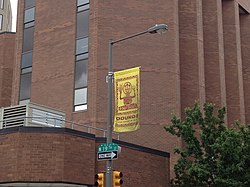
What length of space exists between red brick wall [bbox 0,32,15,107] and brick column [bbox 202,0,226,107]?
49.2ft

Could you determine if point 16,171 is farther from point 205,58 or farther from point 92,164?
point 205,58

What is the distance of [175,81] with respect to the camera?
30562 mm

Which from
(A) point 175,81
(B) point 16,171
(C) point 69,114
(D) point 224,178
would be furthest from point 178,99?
(B) point 16,171

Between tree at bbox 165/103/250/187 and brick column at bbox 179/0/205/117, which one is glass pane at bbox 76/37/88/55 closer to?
brick column at bbox 179/0/205/117

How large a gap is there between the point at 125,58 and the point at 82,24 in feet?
12.6

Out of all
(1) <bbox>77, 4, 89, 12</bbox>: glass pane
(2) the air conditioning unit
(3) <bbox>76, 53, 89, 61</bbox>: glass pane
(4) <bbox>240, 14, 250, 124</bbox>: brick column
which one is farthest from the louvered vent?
(4) <bbox>240, 14, 250, 124</bbox>: brick column

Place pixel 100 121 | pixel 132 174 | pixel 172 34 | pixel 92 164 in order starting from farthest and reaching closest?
pixel 172 34
pixel 100 121
pixel 132 174
pixel 92 164

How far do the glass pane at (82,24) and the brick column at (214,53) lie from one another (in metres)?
8.69

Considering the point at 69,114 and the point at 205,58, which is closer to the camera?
the point at 69,114

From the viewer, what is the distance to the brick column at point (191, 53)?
32125 mm

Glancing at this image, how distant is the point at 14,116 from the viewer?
870 inches

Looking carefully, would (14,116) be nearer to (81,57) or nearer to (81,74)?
(81,74)

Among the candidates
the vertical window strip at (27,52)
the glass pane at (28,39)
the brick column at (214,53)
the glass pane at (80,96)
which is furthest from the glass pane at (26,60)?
the brick column at (214,53)

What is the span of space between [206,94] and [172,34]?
5.32m
